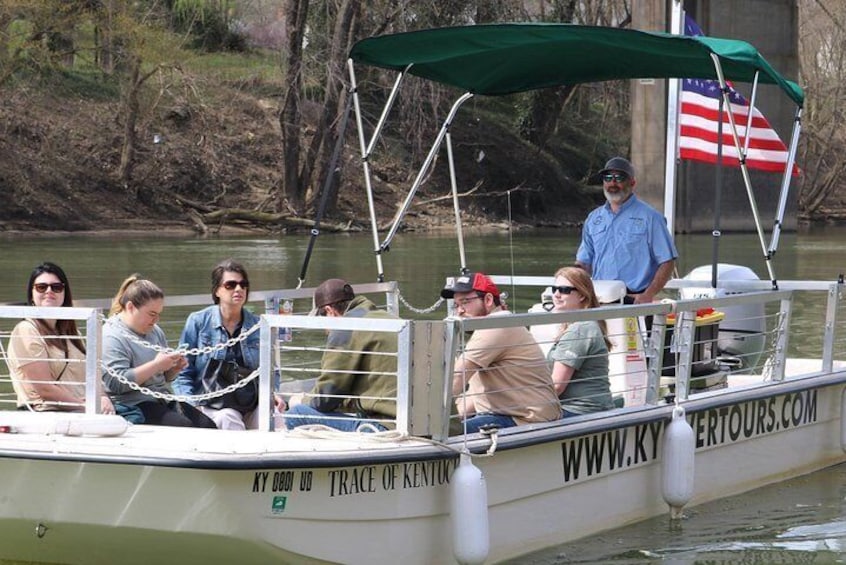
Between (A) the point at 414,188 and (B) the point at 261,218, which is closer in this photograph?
(A) the point at 414,188

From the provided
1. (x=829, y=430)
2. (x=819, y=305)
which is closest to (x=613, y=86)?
(x=819, y=305)

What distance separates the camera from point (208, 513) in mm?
5852

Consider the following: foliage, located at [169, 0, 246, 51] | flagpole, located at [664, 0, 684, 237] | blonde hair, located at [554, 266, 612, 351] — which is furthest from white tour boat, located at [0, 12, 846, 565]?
foliage, located at [169, 0, 246, 51]

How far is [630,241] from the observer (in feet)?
30.3

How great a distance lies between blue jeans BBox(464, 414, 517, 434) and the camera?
6954 mm

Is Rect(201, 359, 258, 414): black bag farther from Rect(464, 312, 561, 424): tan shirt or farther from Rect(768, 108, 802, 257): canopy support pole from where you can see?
Rect(768, 108, 802, 257): canopy support pole

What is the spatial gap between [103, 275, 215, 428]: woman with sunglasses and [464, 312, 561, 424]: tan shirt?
1.37 metres

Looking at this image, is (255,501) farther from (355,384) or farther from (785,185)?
(785,185)

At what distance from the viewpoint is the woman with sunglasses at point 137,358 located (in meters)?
6.78

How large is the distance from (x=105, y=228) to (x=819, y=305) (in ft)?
62.3

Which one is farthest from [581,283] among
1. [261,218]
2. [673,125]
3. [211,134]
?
[211,134]

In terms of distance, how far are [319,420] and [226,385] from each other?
36.7 inches

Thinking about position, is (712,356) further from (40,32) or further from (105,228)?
(40,32)

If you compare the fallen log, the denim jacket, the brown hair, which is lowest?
the fallen log
